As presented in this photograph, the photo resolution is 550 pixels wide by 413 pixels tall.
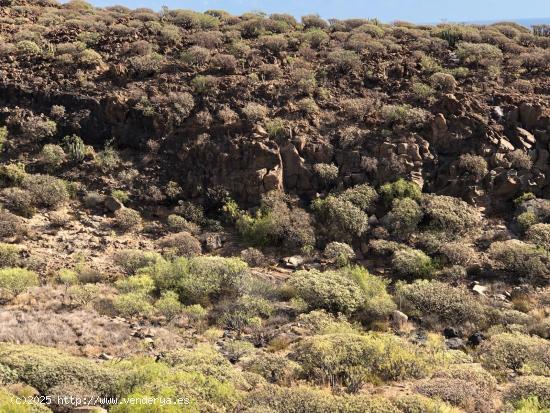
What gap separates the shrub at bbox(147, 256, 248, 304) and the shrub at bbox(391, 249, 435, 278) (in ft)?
17.1

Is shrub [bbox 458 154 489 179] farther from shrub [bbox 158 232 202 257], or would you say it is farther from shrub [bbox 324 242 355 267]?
shrub [bbox 158 232 202 257]

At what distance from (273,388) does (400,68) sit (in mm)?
21208

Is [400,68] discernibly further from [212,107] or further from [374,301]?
[374,301]

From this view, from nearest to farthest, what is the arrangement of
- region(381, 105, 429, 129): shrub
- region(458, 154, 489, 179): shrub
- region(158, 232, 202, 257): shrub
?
1. region(158, 232, 202, 257): shrub
2. region(458, 154, 489, 179): shrub
3. region(381, 105, 429, 129): shrub

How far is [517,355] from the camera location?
1114 cm

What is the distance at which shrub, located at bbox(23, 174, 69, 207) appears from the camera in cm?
1855

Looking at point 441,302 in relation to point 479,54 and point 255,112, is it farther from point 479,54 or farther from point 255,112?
point 479,54

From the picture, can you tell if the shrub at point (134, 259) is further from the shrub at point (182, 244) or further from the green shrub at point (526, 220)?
the green shrub at point (526, 220)

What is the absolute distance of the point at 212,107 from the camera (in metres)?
22.8

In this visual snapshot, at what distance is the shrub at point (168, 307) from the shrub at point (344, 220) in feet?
23.2

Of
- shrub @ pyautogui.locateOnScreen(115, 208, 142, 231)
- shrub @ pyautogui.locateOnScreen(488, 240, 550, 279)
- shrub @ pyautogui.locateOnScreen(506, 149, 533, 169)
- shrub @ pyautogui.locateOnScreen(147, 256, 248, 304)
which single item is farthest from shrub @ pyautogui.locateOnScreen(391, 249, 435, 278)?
shrub @ pyautogui.locateOnScreen(115, 208, 142, 231)

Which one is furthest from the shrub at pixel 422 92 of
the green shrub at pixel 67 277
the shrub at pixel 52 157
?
the green shrub at pixel 67 277

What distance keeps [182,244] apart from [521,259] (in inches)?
448

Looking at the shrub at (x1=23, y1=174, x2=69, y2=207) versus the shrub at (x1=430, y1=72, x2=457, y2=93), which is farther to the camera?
the shrub at (x1=430, y1=72, x2=457, y2=93)
